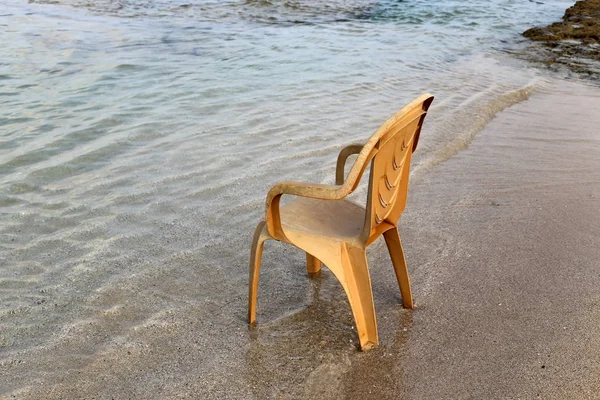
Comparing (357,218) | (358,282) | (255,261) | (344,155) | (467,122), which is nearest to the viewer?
(358,282)

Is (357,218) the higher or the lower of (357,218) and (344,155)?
the lower

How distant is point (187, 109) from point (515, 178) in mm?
3810

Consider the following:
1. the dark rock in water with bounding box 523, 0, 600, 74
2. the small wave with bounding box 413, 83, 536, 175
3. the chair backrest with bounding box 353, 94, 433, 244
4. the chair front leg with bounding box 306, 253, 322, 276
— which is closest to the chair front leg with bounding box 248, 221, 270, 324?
the chair backrest with bounding box 353, 94, 433, 244

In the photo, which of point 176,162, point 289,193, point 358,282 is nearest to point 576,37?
point 176,162

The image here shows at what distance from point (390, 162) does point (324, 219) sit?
0.55m

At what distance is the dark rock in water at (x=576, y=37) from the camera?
36.6 ft

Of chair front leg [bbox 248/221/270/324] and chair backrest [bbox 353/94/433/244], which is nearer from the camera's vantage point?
chair backrest [bbox 353/94/433/244]

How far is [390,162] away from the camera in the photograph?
2830 millimetres

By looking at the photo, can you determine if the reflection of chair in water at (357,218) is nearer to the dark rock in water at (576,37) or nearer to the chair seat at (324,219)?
the chair seat at (324,219)

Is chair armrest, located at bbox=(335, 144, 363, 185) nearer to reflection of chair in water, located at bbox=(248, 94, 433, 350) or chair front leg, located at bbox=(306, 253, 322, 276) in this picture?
reflection of chair in water, located at bbox=(248, 94, 433, 350)

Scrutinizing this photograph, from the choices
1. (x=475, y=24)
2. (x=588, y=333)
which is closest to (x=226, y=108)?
(x=588, y=333)

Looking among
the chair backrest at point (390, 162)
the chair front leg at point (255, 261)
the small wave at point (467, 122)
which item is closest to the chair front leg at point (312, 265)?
the chair front leg at point (255, 261)

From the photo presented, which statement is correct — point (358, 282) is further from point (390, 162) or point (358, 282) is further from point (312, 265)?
point (312, 265)

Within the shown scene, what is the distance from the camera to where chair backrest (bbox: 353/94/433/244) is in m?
2.57
